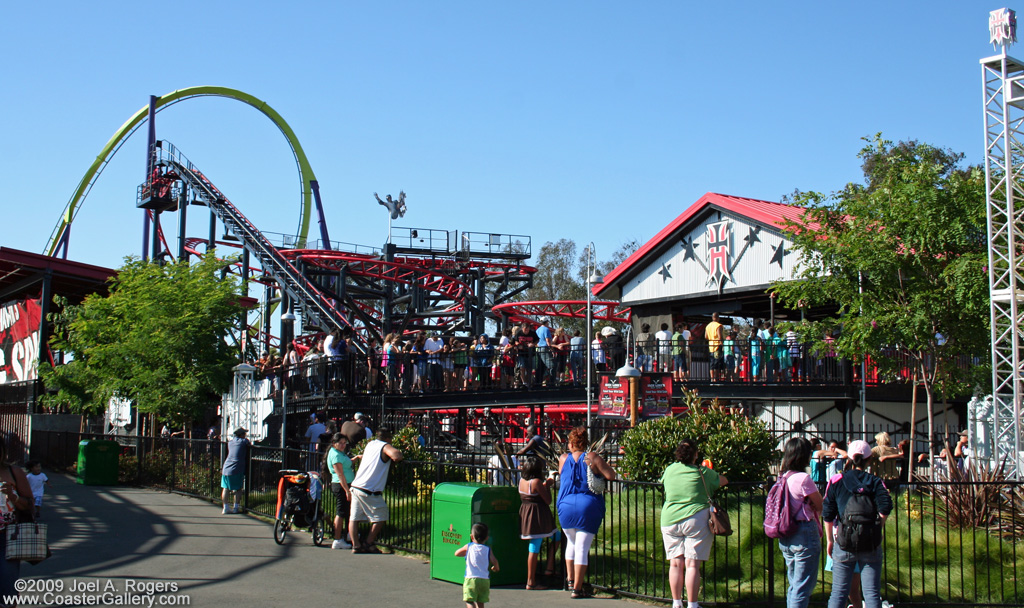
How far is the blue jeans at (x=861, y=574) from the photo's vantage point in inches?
289

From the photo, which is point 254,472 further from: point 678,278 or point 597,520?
point 678,278

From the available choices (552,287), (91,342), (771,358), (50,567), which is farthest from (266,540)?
(552,287)

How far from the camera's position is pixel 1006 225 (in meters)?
14.3

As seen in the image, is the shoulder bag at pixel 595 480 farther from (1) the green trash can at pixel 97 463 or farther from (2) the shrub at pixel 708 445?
(1) the green trash can at pixel 97 463

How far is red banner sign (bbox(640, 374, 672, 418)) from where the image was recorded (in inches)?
613

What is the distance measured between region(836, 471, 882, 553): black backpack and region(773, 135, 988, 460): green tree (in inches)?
368

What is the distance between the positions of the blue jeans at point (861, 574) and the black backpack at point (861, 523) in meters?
0.09

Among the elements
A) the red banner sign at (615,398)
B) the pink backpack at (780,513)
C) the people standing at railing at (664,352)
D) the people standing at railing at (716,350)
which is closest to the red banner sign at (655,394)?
the red banner sign at (615,398)

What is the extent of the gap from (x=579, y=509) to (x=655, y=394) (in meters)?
6.92

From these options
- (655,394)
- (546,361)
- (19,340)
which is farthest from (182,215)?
(655,394)

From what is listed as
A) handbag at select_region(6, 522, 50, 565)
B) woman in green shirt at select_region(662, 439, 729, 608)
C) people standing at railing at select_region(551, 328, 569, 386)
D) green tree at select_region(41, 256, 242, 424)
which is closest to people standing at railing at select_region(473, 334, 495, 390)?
people standing at railing at select_region(551, 328, 569, 386)

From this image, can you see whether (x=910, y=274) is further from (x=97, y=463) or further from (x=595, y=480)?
(x=97, y=463)

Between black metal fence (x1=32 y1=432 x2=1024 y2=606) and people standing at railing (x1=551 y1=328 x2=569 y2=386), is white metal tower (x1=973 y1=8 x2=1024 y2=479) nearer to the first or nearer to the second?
black metal fence (x1=32 y1=432 x2=1024 y2=606)

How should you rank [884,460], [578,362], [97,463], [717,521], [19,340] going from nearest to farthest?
1. [717,521]
2. [884,460]
3. [97,463]
4. [578,362]
5. [19,340]
